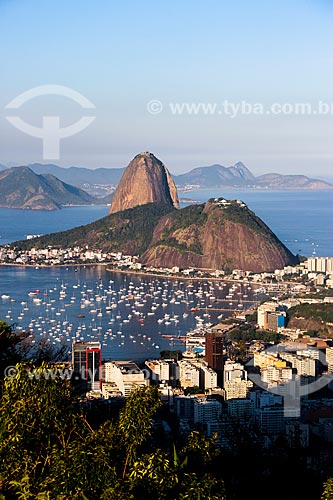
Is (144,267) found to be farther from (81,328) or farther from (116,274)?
(81,328)

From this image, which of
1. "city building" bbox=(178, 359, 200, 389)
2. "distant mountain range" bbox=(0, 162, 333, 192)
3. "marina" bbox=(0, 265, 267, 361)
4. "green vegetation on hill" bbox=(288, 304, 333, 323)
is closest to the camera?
"city building" bbox=(178, 359, 200, 389)

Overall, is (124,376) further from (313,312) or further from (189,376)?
(313,312)

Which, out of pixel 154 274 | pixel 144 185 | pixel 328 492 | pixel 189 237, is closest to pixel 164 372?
pixel 328 492

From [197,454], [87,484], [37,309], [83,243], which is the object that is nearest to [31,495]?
[87,484]

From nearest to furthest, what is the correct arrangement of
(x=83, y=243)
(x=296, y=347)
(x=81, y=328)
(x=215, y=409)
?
(x=215, y=409)
(x=296, y=347)
(x=81, y=328)
(x=83, y=243)

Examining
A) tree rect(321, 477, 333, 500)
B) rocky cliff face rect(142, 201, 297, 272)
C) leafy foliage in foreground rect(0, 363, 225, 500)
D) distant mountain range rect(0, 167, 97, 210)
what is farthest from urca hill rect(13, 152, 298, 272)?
distant mountain range rect(0, 167, 97, 210)

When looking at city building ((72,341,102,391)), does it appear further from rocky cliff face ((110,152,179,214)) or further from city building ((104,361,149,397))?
rocky cliff face ((110,152,179,214))
